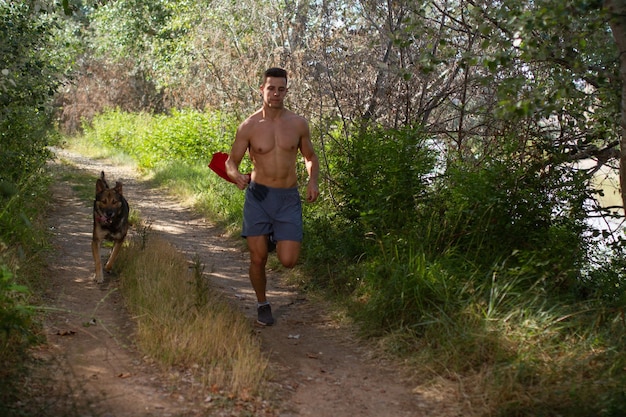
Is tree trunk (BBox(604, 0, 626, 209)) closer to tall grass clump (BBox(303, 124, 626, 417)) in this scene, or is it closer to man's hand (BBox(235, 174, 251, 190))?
tall grass clump (BBox(303, 124, 626, 417))

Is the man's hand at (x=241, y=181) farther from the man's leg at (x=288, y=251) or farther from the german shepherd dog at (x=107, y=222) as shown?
the german shepherd dog at (x=107, y=222)

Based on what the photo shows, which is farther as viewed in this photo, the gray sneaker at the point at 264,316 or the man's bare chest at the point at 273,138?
the gray sneaker at the point at 264,316

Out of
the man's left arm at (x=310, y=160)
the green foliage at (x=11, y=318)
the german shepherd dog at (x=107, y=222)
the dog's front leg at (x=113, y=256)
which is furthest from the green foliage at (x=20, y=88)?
the green foliage at (x=11, y=318)

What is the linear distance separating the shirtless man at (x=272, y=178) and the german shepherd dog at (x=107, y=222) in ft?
6.10

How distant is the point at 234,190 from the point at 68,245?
3555mm

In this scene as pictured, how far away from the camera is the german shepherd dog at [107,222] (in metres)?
7.33

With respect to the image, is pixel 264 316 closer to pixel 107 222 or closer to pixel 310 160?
pixel 310 160

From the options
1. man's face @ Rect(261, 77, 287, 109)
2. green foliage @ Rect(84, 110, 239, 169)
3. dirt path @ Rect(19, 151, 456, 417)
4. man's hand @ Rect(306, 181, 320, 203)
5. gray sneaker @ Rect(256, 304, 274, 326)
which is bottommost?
dirt path @ Rect(19, 151, 456, 417)

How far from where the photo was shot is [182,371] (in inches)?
190

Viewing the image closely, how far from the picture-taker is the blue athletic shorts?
6.24m

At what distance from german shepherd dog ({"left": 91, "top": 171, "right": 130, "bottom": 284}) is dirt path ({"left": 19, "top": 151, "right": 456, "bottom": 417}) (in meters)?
0.27

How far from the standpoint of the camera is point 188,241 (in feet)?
33.8

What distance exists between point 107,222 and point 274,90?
8.26ft

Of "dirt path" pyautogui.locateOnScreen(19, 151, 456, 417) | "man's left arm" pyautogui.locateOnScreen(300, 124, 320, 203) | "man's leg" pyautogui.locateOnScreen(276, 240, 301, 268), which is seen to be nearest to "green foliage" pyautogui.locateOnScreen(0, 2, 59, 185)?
"dirt path" pyautogui.locateOnScreen(19, 151, 456, 417)
